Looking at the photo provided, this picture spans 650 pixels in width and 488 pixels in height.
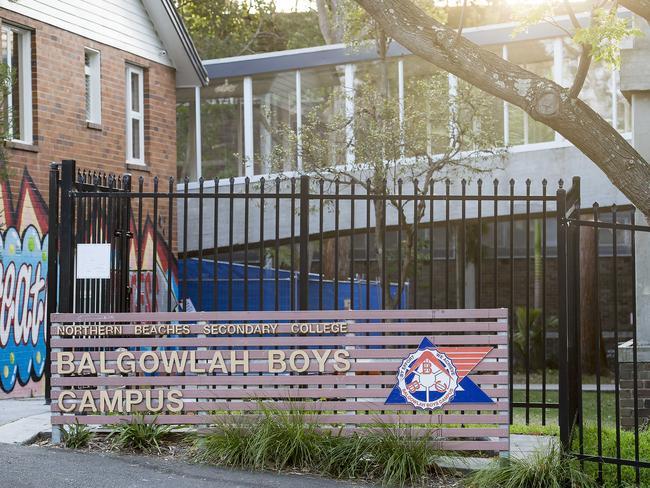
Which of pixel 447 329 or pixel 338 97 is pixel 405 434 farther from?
pixel 338 97

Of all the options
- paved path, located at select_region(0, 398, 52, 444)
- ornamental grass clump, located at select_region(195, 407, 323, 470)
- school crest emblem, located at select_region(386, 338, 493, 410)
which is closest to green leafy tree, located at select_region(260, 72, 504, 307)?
paved path, located at select_region(0, 398, 52, 444)

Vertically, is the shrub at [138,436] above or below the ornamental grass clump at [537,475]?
above

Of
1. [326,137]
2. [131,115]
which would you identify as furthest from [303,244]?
[326,137]

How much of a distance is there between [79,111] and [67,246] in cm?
885

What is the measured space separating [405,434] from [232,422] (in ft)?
4.24

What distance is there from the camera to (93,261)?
8.37 m

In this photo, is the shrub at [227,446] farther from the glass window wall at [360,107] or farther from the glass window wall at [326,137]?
the glass window wall at [326,137]

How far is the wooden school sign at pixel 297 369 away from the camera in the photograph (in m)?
7.79

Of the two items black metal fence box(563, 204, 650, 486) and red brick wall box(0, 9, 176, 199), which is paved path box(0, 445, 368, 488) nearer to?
black metal fence box(563, 204, 650, 486)

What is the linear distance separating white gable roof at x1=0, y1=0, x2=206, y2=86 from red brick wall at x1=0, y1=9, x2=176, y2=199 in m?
0.15

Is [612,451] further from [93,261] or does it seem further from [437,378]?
[93,261]

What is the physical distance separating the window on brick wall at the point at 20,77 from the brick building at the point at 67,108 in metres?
0.01

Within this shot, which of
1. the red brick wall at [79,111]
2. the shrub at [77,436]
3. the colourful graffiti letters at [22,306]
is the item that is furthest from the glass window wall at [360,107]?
the shrub at [77,436]

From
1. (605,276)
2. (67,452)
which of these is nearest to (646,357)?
(67,452)
